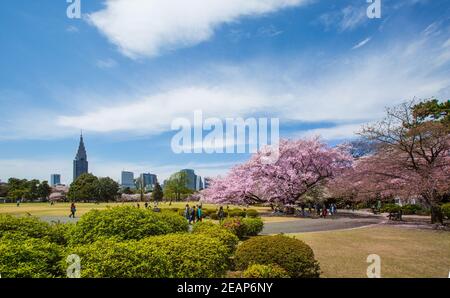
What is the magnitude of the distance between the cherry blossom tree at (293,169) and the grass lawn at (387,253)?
18.4 m

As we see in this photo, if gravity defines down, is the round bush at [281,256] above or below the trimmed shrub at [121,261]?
below

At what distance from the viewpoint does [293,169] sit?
35.6 metres

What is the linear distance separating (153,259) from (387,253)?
9011 millimetres

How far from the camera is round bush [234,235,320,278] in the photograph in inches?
303

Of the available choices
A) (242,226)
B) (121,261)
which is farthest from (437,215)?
(121,261)

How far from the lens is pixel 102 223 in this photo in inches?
337

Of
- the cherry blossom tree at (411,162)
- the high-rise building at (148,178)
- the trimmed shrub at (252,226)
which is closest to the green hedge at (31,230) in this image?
the high-rise building at (148,178)

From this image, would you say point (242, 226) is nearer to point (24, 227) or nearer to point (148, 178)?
point (24, 227)

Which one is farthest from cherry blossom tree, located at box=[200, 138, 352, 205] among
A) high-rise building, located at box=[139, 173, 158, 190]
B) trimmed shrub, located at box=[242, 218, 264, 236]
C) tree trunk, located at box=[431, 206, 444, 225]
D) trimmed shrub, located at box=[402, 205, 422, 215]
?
trimmed shrub, located at box=[242, 218, 264, 236]

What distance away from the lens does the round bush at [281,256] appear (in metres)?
A: 7.71

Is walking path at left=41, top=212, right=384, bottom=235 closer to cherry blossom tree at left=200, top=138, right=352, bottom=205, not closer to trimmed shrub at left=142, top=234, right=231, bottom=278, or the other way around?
cherry blossom tree at left=200, top=138, right=352, bottom=205

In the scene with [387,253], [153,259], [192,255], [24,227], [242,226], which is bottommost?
[387,253]

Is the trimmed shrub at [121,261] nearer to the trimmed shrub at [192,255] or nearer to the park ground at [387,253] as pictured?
the trimmed shrub at [192,255]
